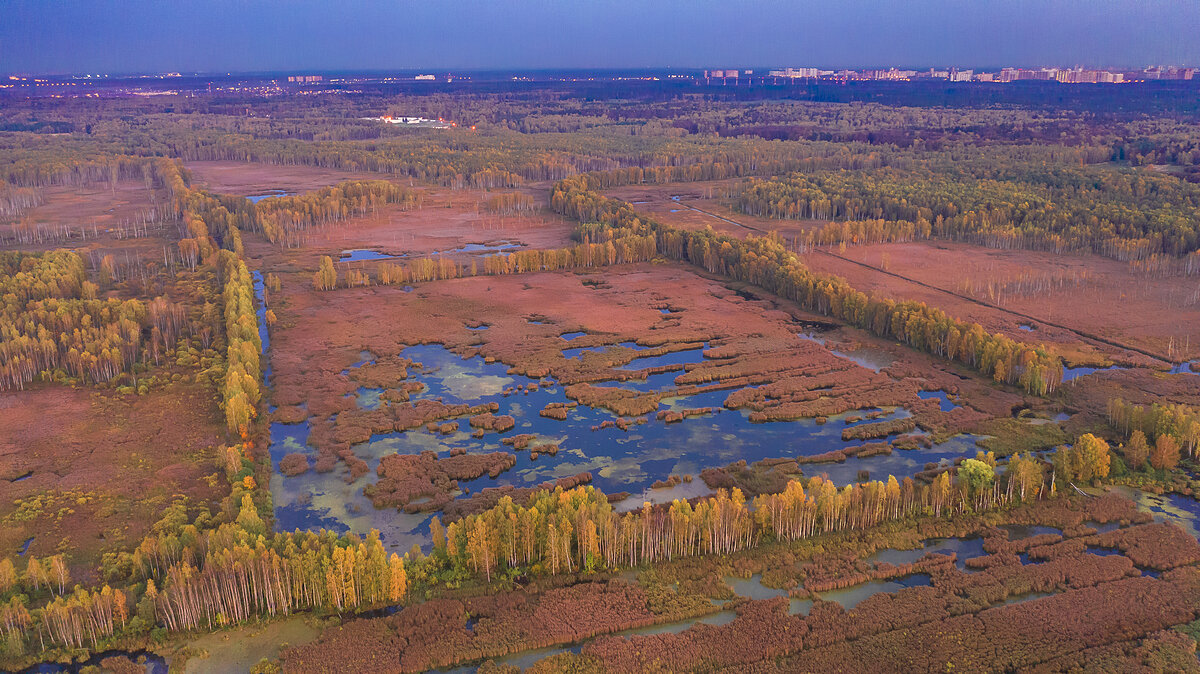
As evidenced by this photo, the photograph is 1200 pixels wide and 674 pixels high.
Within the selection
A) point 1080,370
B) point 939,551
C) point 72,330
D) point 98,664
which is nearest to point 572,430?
point 939,551

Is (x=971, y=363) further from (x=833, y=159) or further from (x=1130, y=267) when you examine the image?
(x=833, y=159)

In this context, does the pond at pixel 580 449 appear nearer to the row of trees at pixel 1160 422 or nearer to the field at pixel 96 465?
the field at pixel 96 465

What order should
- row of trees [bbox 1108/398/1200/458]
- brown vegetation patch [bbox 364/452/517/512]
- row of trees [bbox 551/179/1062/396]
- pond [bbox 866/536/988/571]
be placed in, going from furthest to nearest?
row of trees [bbox 551/179/1062/396] < row of trees [bbox 1108/398/1200/458] < brown vegetation patch [bbox 364/452/517/512] < pond [bbox 866/536/988/571]

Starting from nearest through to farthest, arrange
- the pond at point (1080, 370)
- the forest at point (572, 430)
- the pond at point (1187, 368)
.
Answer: the forest at point (572, 430)
the pond at point (1080, 370)
the pond at point (1187, 368)

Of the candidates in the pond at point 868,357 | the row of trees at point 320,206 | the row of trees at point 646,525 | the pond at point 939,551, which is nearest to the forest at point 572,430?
the row of trees at point 646,525

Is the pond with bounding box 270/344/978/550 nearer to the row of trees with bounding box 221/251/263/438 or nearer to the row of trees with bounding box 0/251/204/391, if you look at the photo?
the row of trees with bounding box 221/251/263/438

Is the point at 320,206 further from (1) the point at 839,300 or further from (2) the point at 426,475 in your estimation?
(2) the point at 426,475

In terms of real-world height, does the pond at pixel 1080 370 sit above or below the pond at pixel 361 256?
below

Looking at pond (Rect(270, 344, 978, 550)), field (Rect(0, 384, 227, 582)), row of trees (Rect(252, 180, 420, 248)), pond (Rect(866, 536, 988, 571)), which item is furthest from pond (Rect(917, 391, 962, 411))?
row of trees (Rect(252, 180, 420, 248))

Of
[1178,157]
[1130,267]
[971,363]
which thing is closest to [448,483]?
[971,363]
